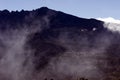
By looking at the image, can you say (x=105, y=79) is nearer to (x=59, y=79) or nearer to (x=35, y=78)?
(x=59, y=79)

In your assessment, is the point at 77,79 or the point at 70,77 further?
the point at 70,77

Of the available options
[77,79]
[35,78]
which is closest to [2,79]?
[35,78]

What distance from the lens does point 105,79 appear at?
187500 millimetres

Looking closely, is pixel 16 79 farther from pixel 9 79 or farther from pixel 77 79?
pixel 77 79

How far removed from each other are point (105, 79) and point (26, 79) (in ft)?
170

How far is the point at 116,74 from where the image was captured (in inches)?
7864

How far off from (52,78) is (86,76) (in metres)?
22.3

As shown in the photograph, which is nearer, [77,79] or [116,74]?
[77,79]

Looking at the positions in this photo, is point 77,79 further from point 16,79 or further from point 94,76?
point 16,79

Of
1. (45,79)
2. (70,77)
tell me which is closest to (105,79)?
(70,77)

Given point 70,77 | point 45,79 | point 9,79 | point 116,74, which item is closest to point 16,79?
point 9,79

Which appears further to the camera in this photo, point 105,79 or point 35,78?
point 35,78

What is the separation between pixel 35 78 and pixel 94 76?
128ft

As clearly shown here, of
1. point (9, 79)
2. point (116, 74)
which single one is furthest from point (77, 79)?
point (9, 79)
